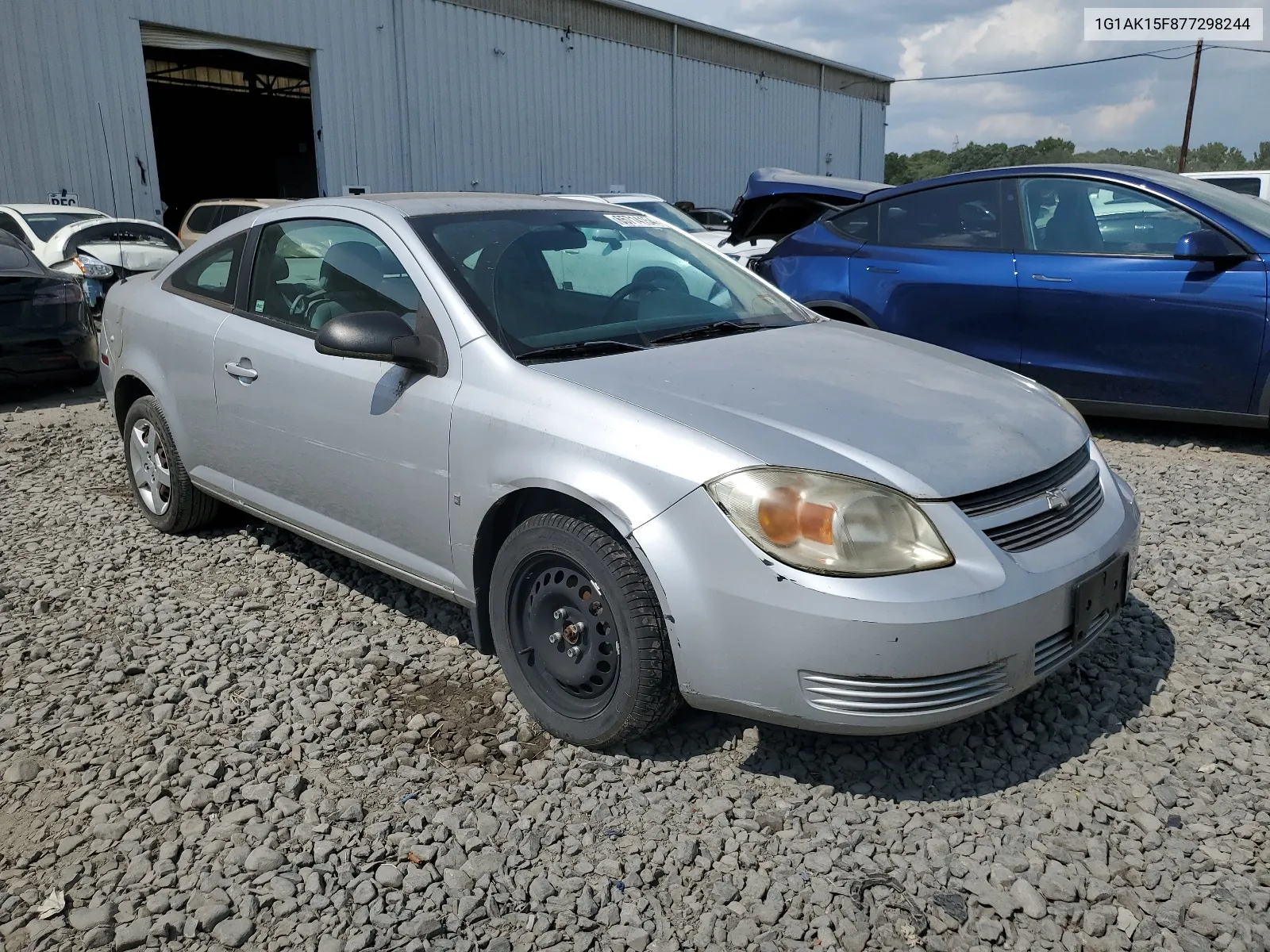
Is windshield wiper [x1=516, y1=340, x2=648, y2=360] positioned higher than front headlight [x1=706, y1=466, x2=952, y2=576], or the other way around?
windshield wiper [x1=516, y1=340, x2=648, y2=360]

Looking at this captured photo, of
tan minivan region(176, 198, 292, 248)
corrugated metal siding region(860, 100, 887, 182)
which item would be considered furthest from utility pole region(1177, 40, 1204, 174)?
tan minivan region(176, 198, 292, 248)

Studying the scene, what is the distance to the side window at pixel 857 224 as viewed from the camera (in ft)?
22.2

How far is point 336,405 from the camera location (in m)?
3.49

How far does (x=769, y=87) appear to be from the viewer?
30.9 metres

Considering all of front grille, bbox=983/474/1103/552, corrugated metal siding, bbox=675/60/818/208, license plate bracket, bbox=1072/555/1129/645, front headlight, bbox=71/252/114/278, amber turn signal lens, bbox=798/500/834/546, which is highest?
corrugated metal siding, bbox=675/60/818/208

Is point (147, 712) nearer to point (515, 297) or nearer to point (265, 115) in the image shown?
point (515, 297)

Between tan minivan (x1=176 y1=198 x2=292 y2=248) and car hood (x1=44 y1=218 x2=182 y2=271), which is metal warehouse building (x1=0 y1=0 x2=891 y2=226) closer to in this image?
tan minivan (x1=176 y1=198 x2=292 y2=248)

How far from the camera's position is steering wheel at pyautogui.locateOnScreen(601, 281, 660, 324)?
343cm

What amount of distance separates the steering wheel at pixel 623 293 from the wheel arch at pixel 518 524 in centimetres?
72

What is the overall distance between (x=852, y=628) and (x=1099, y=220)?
4.50 m

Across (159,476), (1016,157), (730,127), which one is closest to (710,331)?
(159,476)

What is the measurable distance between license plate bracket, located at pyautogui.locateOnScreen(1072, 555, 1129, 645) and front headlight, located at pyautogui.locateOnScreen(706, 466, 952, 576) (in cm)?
47

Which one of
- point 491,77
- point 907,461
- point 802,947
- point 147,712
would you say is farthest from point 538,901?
point 491,77

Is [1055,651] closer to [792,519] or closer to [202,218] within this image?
[792,519]
